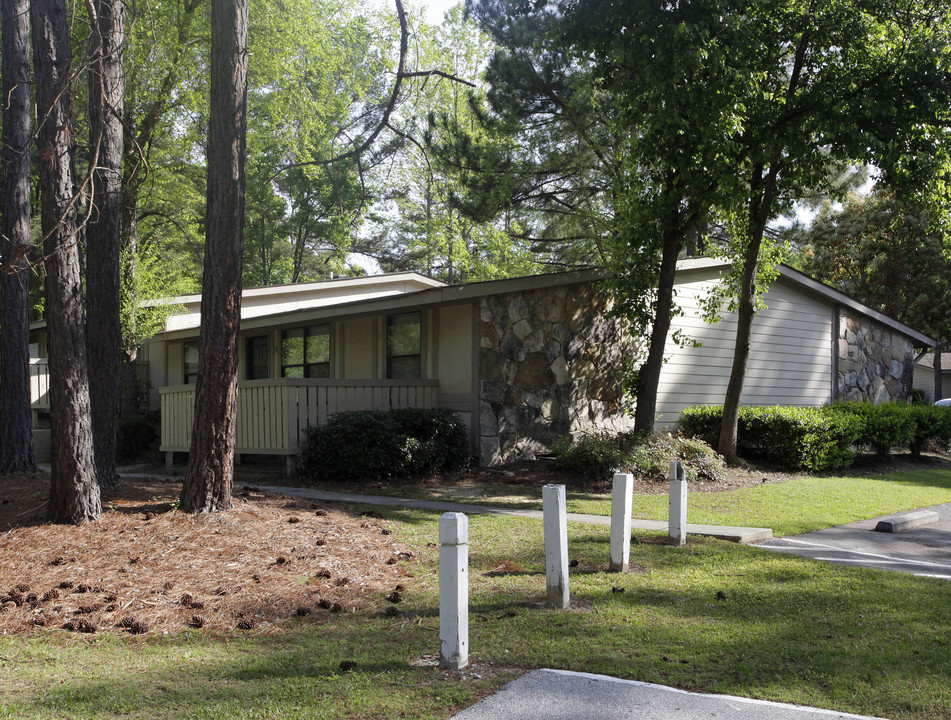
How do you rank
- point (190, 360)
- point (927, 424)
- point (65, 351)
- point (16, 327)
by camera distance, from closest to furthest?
1. point (65, 351)
2. point (16, 327)
3. point (927, 424)
4. point (190, 360)

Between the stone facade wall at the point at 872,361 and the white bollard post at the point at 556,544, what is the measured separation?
1623cm

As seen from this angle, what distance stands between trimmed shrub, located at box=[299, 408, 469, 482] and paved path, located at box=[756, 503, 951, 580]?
6.07 meters

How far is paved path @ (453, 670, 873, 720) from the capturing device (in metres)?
3.84

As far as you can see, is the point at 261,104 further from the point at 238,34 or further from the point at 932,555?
the point at 932,555

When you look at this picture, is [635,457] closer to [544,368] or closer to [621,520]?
[544,368]

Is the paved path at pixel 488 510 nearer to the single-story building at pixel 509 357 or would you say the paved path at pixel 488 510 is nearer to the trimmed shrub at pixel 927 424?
the single-story building at pixel 509 357

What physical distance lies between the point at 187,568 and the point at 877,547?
276 inches

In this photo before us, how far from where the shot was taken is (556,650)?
4797mm

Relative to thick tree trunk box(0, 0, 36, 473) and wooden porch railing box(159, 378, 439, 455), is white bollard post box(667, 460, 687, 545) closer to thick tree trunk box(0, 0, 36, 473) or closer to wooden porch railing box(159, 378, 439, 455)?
wooden porch railing box(159, 378, 439, 455)

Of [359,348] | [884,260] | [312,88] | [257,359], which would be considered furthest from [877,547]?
[884,260]

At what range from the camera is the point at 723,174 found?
12562 millimetres

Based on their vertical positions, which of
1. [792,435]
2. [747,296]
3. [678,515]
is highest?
[747,296]

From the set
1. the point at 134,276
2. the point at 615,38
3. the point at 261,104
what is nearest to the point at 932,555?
the point at 615,38

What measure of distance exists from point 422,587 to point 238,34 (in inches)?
241
